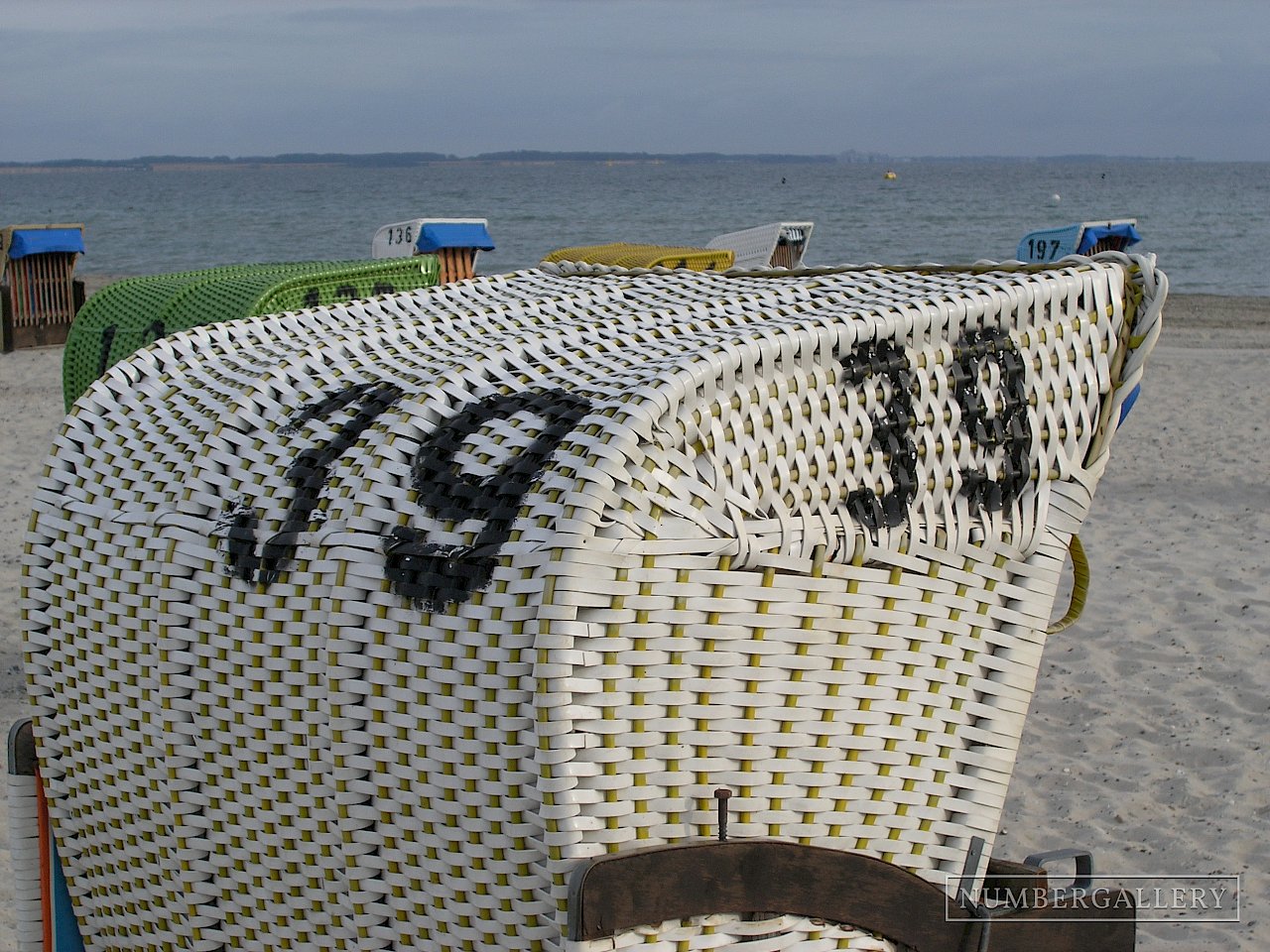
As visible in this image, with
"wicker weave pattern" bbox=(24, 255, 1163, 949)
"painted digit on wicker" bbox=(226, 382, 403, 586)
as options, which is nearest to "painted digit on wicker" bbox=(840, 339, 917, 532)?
"wicker weave pattern" bbox=(24, 255, 1163, 949)

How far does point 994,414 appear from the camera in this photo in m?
1.83

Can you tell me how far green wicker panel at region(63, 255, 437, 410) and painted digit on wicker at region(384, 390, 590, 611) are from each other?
6.88ft

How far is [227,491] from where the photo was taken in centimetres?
183

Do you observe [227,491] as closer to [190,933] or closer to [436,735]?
[436,735]

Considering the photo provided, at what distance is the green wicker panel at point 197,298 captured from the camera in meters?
3.79

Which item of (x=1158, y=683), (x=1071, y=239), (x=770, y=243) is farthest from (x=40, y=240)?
(x=1158, y=683)

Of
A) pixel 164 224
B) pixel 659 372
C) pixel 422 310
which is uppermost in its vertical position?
pixel 164 224

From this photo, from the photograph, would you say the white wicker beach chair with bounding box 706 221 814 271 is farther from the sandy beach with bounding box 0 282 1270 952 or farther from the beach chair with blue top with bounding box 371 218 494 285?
the sandy beach with bounding box 0 282 1270 952

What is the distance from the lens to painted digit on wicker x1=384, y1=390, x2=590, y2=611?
1546 mm

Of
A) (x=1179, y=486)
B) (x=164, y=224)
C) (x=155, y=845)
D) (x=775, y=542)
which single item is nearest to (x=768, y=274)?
(x=775, y=542)

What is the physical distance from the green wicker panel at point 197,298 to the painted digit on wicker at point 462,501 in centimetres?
210

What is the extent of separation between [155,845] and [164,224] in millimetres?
54837

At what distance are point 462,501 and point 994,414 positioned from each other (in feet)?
2.45

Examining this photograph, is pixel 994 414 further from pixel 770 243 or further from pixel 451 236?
pixel 770 243
